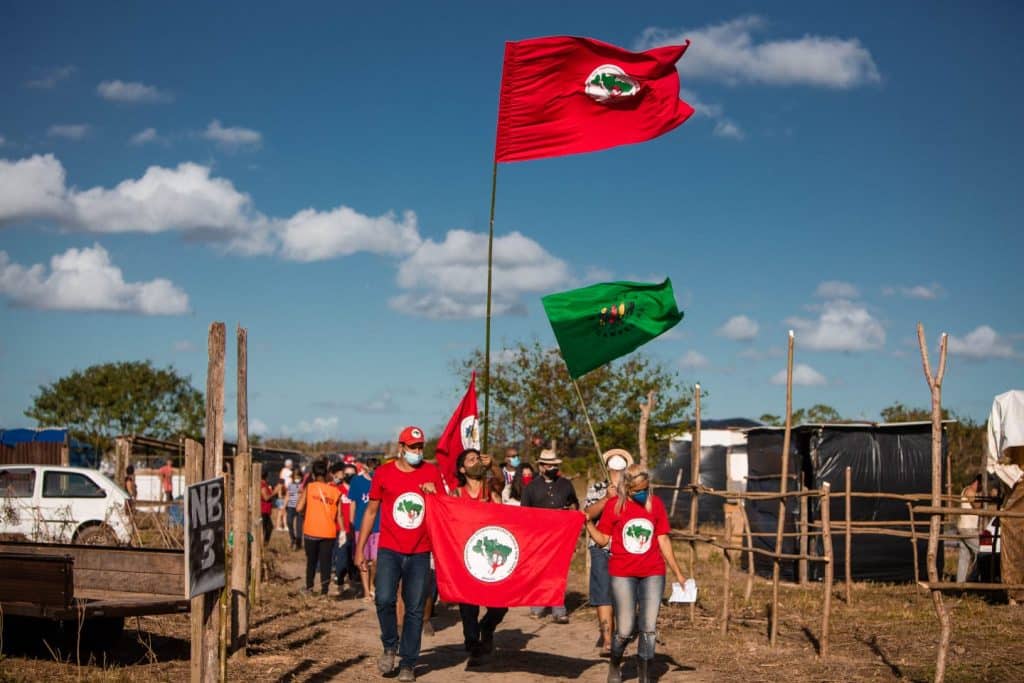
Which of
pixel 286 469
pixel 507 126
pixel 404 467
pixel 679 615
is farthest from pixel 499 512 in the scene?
pixel 286 469

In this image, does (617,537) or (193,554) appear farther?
(617,537)

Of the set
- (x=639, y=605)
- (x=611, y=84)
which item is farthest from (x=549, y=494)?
(x=611, y=84)

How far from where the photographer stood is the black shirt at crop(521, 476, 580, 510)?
523 inches

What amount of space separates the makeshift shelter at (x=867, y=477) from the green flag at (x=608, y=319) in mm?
7336

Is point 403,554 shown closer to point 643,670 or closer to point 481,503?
point 481,503

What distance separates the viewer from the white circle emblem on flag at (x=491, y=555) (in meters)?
9.66

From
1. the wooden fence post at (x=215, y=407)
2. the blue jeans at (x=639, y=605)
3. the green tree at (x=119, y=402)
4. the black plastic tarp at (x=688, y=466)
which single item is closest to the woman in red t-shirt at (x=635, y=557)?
the blue jeans at (x=639, y=605)

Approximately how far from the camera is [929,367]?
13.0 m

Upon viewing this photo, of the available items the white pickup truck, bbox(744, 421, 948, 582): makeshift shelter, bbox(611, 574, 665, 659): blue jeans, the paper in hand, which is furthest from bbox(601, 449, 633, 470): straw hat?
the white pickup truck

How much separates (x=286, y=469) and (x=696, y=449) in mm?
12609

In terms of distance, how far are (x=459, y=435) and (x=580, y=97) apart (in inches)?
166

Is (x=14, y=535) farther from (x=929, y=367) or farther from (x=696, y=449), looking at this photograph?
(x=929, y=367)

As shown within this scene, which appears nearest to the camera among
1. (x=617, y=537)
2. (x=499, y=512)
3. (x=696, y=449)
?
(x=617, y=537)

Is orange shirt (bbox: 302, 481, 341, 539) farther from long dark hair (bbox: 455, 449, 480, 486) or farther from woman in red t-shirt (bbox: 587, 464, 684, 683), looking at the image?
woman in red t-shirt (bbox: 587, 464, 684, 683)
